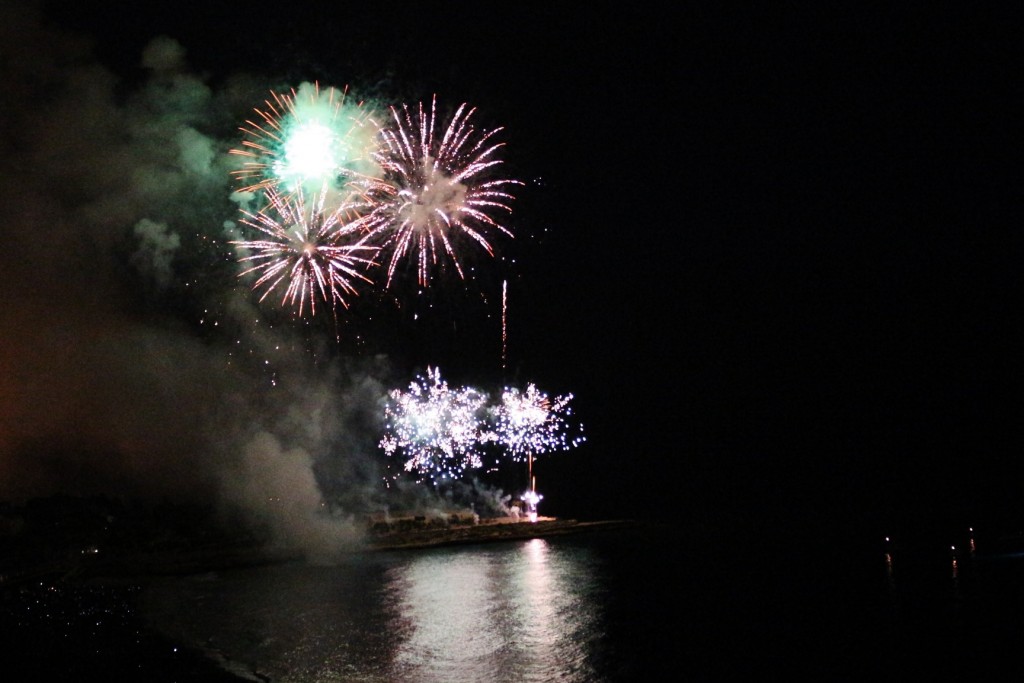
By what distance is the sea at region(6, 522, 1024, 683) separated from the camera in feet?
29.6

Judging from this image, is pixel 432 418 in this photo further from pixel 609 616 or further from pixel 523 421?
pixel 609 616

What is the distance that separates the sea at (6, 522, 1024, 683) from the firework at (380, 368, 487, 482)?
6.96 metres

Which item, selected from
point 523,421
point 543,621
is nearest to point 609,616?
point 543,621

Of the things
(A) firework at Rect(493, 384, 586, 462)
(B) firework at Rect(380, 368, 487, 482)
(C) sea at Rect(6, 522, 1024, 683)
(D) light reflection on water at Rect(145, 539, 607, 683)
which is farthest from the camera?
(A) firework at Rect(493, 384, 586, 462)

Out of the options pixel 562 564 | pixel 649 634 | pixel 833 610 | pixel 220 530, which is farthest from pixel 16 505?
pixel 833 610

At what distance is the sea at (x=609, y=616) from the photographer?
930cm

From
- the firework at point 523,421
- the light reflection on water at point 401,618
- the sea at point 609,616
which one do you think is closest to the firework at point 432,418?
the firework at point 523,421

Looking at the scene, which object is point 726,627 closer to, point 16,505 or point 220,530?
point 220,530

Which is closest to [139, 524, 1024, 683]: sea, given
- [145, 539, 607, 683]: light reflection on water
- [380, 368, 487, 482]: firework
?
[145, 539, 607, 683]: light reflection on water

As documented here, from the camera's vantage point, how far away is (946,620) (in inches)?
467

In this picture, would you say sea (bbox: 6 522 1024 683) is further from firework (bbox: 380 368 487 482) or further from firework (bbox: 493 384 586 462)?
firework (bbox: 380 368 487 482)

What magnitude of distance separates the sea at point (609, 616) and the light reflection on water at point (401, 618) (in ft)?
0.14

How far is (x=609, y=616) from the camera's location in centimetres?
1189

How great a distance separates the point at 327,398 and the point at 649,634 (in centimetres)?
1708
